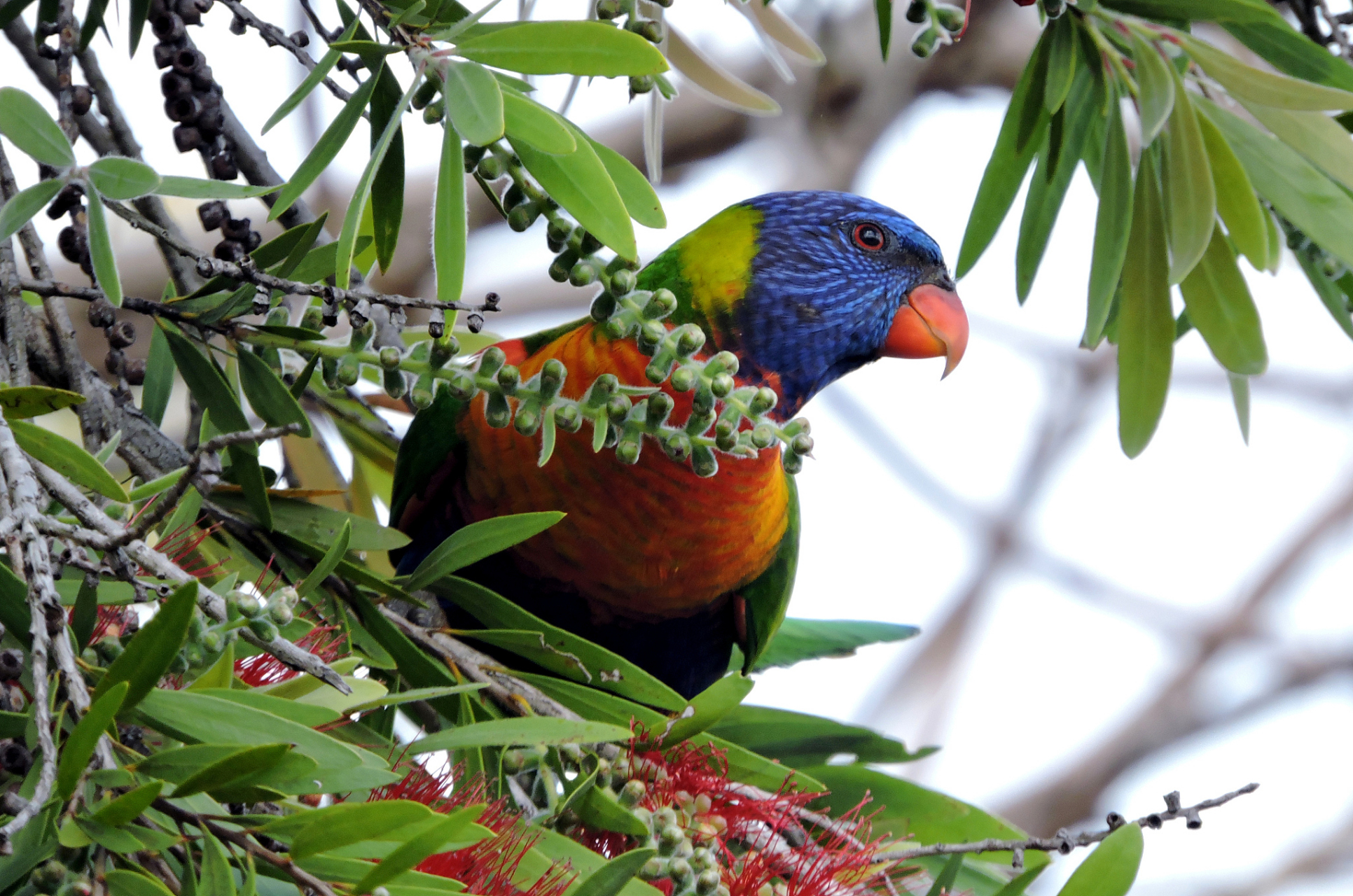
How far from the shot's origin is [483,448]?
1110mm

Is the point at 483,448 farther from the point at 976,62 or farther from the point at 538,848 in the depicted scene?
the point at 976,62

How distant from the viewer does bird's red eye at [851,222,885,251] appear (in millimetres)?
1286

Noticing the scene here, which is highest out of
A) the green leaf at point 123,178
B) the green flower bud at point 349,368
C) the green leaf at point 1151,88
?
the green leaf at point 1151,88

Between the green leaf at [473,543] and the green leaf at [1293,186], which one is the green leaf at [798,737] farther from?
the green leaf at [1293,186]

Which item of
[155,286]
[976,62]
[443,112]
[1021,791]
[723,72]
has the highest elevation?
[976,62]

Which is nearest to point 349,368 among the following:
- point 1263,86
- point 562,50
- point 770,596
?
point 562,50

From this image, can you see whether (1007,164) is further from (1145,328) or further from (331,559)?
(331,559)

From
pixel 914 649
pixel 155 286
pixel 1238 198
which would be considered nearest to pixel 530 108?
pixel 1238 198

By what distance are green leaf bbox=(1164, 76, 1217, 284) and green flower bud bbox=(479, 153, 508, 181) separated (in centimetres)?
41

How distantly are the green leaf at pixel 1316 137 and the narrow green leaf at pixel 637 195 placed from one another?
0.42 meters

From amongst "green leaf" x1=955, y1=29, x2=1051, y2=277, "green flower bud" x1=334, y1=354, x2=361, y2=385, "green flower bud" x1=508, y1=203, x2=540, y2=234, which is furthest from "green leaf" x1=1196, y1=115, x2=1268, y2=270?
"green flower bud" x1=334, y1=354, x2=361, y2=385

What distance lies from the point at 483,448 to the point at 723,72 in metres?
0.42

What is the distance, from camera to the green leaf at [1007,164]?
82 centimetres

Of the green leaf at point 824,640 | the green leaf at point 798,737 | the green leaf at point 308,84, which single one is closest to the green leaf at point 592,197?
the green leaf at point 308,84
